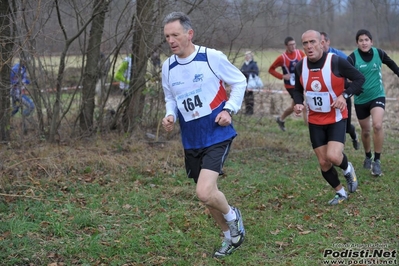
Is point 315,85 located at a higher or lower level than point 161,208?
higher

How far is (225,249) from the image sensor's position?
574cm

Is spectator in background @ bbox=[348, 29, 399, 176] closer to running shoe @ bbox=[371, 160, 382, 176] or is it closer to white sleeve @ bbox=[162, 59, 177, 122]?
running shoe @ bbox=[371, 160, 382, 176]

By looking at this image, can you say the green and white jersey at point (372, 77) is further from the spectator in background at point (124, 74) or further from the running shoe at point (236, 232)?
the spectator in background at point (124, 74)

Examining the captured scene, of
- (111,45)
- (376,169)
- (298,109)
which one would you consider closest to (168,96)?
(298,109)

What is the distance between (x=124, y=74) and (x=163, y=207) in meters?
4.19

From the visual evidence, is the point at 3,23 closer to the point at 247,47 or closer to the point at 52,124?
the point at 52,124

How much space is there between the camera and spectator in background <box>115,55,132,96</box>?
1065 centimetres

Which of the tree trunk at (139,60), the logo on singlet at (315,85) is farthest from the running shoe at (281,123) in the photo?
the logo on singlet at (315,85)

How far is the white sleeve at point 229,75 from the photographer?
18.1ft

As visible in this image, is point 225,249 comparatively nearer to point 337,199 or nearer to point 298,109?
point 298,109

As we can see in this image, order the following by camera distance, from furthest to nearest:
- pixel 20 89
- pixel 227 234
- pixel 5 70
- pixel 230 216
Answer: pixel 20 89
pixel 5 70
pixel 227 234
pixel 230 216

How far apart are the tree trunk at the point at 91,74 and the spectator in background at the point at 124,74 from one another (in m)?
0.47

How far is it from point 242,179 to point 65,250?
3.72 m

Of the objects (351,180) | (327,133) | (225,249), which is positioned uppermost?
(327,133)
